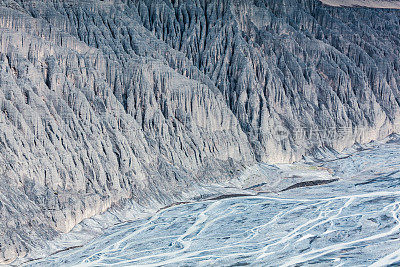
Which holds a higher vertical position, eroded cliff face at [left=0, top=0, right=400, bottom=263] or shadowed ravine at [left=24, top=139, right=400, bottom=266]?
eroded cliff face at [left=0, top=0, right=400, bottom=263]

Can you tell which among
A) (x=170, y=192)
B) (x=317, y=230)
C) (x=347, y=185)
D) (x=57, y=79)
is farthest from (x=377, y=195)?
(x=57, y=79)

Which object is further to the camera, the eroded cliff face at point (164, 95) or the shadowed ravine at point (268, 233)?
the eroded cliff face at point (164, 95)

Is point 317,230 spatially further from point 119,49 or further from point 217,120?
point 119,49

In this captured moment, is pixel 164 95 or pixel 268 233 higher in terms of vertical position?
pixel 164 95

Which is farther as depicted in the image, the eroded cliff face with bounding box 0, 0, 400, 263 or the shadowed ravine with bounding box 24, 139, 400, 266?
the eroded cliff face with bounding box 0, 0, 400, 263

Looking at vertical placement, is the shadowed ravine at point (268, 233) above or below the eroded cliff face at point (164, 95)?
below
